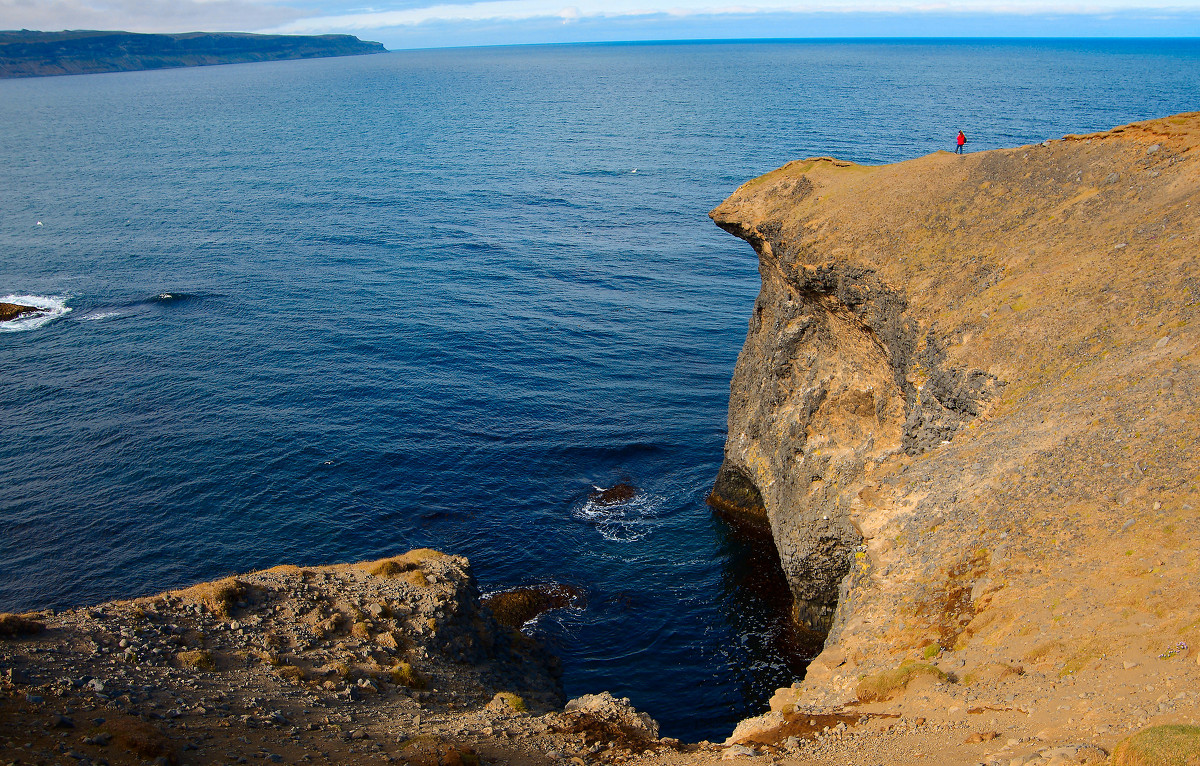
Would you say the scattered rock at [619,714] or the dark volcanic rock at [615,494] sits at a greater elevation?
the scattered rock at [619,714]

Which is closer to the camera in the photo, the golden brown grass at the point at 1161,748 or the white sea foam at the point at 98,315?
the golden brown grass at the point at 1161,748

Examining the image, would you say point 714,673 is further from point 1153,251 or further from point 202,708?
point 1153,251

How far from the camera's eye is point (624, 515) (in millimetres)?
49812

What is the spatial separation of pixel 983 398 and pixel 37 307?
97.6 meters

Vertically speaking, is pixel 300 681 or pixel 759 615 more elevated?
pixel 300 681

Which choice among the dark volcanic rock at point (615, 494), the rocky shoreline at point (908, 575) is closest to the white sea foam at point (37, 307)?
the rocky shoreline at point (908, 575)

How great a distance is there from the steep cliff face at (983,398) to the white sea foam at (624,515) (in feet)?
25.8

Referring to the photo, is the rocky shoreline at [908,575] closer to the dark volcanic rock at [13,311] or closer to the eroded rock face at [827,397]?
the eroded rock face at [827,397]

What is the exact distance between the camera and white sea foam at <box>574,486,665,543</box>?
4809 centimetres

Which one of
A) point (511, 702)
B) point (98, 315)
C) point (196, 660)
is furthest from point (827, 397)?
point (98, 315)

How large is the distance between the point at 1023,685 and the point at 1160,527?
6735mm

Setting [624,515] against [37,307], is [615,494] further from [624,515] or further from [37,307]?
[37,307]

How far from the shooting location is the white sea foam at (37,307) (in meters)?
79.4

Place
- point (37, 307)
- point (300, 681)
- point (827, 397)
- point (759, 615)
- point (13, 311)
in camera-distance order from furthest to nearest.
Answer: point (37, 307)
point (13, 311)
point (759, 615)
point (827, 397)
point (300, 681)
